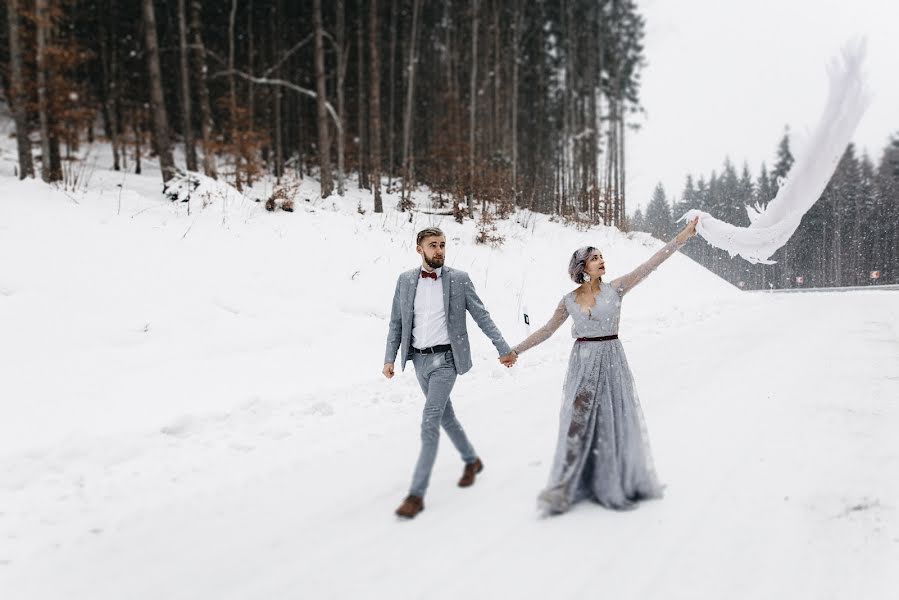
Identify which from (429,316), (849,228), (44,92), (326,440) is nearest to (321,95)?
(44,92)

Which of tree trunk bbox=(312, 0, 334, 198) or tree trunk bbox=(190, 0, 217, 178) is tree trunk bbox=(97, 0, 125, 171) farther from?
tree trunk bbox=(312, 0, 334, 198)

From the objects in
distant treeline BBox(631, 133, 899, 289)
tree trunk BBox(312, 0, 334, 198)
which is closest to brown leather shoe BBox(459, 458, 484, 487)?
tree trunk BBox(312, 0, 334, 198)

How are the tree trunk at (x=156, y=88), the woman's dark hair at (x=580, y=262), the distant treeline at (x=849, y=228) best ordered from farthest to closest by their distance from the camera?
the distant treeline at (x=849, y=228), the tree trunk at (x=156, y=88), the woman's dark hair at (x=580, y=262)

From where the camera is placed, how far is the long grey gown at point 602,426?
359cm

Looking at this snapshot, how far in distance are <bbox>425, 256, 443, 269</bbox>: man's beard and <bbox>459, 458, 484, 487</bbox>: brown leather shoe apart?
1.59 m

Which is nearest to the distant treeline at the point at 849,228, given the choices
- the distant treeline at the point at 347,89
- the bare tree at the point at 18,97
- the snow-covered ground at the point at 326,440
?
the distant treeline at the point at 347,89

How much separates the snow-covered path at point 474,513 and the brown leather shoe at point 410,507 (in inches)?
2.9

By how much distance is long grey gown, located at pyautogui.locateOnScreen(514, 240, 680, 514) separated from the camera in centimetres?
359

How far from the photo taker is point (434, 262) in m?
3.94

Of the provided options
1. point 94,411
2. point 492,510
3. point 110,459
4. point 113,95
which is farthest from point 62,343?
point 113,95

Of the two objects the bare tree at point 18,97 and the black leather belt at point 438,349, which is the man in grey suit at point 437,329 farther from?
the bare tree at point 18,97

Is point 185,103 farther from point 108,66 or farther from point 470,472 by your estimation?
point 470,472

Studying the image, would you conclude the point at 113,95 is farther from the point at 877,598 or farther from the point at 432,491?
the point at 877,598

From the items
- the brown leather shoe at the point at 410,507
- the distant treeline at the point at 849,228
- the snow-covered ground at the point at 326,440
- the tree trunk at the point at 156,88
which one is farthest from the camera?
the distant treeline at the point at 849,228
